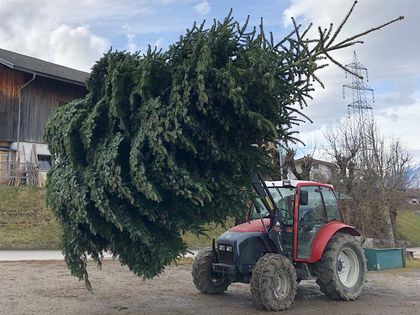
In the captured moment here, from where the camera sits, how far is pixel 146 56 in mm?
6301

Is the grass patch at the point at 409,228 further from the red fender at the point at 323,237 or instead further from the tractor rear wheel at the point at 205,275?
the tractor rear wheel at the point at 205,275

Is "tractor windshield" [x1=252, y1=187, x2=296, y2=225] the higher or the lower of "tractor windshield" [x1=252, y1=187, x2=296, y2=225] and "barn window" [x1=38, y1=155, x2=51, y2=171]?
the lower

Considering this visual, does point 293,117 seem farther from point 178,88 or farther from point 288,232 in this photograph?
point 288,232

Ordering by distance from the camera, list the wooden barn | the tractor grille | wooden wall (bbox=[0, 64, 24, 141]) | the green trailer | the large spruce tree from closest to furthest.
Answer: the large spruce tree, the tractor grille, the green trailer, the wooden barn, wooden wall (bbox=[0, 64, 24, 141])

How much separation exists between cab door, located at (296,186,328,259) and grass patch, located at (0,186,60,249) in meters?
11.1

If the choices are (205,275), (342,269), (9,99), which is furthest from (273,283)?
(9,99)

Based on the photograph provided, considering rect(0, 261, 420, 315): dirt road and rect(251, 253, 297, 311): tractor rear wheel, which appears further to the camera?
rect(0, 261, 420, 315): dirt road

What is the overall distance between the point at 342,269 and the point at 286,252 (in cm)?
145

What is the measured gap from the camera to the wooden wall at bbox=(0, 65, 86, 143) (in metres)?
26.3

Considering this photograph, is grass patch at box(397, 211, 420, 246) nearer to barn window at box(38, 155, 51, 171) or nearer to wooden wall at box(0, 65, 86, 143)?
barn window at box(38, 155, 51, 171)

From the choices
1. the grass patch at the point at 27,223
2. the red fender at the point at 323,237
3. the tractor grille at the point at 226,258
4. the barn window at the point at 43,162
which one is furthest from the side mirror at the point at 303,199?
the barn window at the point at 43,162

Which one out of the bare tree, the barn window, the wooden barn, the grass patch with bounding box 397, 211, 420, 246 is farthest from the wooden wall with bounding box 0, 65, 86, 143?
the grass patch with bounding box 397, 211, 420, 246

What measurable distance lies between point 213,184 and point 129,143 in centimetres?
116

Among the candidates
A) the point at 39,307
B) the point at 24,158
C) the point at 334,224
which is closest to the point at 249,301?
the point at 334,224
